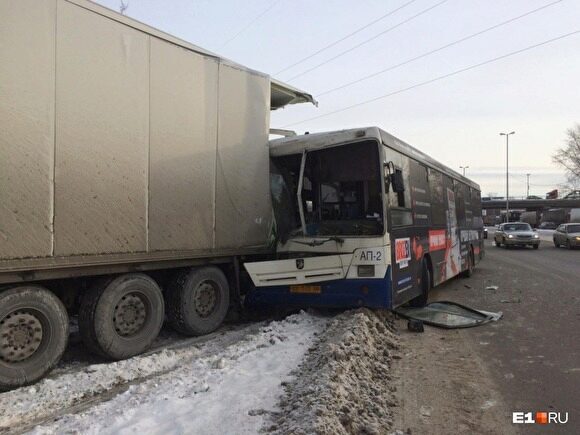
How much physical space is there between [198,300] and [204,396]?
2704 mm

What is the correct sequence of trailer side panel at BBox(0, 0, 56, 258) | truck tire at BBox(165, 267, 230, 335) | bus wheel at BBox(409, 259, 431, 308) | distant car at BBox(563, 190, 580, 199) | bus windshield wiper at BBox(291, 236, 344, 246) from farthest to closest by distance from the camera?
1. distant car at BBox(563, 190, 580, 199)
2. bus wheel at BBox(409, 259, 431, 308)
3. bus windshield wiper at BBox(291, 236, 344, 246)
4. truck tire at BBox(165, 267, 230, 335)
5. trailer side panel at BBox(0, 0, 56, 258)

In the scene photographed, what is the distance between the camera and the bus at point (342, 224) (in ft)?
23.1

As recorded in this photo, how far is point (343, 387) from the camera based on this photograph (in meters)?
4.06

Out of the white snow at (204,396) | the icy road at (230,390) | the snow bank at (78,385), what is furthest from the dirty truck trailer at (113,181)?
the white snow at (204,396)

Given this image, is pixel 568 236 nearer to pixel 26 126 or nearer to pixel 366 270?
pixel 366 270

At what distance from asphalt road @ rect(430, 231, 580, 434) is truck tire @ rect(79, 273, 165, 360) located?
3961mm

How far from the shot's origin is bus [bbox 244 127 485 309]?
23.1ft

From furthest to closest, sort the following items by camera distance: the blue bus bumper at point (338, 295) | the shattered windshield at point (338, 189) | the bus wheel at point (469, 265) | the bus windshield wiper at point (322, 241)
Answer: the bus wheel at point (469, 265)
the shattered windshield at point (338, 189)
the bus windshield wiper at point (322, 241)
the blue bus bumper at point (338, 295)

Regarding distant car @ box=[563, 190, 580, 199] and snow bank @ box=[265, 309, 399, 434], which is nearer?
snow bank @ box=[265, 309, 399, 434]

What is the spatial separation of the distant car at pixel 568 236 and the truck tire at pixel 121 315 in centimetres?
2872

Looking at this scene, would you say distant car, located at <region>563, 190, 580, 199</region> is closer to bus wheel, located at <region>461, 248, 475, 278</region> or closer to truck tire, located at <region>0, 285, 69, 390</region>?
bus wheel, located at <region>461, 248, 475, 278</region>

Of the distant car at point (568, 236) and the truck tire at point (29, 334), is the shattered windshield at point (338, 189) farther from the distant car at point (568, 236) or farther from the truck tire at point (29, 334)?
the distant car at point (568, 236)

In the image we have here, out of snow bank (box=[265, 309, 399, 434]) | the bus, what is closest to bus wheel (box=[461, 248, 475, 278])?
the bus

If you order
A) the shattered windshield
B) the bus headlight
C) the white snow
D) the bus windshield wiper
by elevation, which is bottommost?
the white snow
